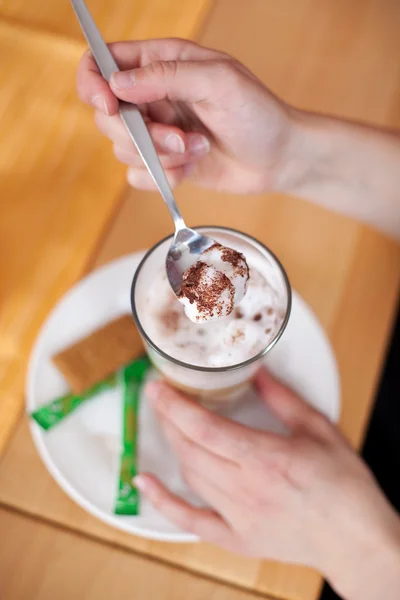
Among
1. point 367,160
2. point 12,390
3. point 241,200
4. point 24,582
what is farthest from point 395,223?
point 24,582

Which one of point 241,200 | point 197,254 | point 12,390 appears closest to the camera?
point 197,254

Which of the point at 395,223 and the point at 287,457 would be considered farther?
the point at 395,223

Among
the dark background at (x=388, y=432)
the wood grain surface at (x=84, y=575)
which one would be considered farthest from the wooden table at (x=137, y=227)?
the dark background at (x=388, y=432)

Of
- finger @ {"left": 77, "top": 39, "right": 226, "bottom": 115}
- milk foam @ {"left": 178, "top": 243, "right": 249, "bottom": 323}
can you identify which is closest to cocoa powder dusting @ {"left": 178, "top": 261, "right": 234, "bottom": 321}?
milk foam @ {"left": 178, "top": 243, "right": 249, "bottom": 323}

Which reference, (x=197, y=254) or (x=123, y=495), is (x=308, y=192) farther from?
(x=123, y=495)

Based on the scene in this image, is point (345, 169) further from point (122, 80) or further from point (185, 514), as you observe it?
point (185, 514)

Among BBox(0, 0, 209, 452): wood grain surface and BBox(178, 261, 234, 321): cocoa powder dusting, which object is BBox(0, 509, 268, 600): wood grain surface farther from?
BBox(178, 261, 234, 321): cocoa powder dusting

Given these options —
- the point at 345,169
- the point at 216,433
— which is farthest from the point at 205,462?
the point at 345,169
